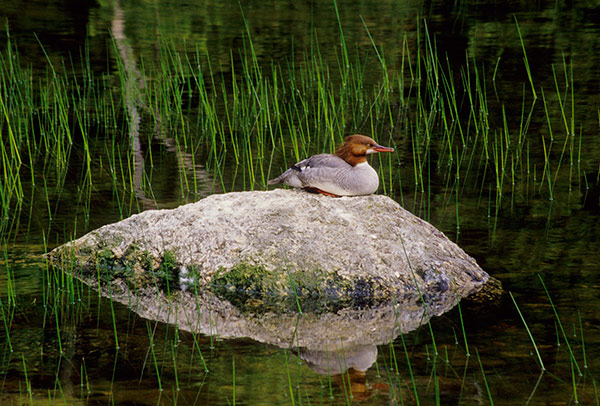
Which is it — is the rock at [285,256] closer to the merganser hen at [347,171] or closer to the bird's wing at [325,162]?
the merganser hen at [347,171]

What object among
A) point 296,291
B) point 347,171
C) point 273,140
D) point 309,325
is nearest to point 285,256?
point 296,291

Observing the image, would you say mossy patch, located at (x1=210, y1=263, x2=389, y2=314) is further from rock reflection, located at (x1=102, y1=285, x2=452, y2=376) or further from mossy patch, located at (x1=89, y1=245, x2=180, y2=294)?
Result: mossy patch, located at (x1=89, y1=245, x2=180, y2=294)

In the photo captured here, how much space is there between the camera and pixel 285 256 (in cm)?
568

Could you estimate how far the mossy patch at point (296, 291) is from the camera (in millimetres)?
5523

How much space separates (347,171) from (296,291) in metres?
0.99

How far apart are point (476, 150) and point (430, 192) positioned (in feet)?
4.77

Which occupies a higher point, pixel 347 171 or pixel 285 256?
pixel 347 171

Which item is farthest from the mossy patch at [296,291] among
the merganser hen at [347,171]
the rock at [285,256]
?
the merganser hen at [347,171]

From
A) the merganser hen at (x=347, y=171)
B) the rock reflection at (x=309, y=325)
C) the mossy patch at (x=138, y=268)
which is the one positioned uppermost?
the merganser hen at (x=347, y=171)

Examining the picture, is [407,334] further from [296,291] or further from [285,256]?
[285,256]

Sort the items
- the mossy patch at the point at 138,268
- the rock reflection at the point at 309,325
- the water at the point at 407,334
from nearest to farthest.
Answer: the water at the point at 407,334, the rock reflection at the point at 309,325, the mossy patch at the point at 138,268

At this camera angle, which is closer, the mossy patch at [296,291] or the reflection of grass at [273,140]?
the mossy patch at [296,291]

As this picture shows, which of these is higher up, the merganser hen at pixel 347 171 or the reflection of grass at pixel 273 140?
the merganser hen at pixel 347 171

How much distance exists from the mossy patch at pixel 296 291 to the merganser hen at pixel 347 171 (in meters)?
0.77
